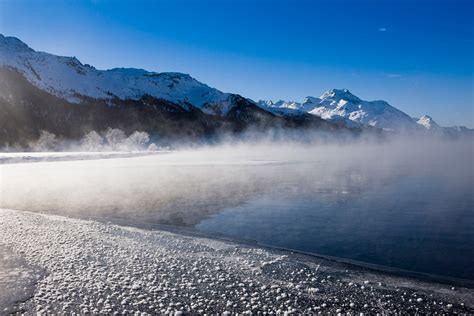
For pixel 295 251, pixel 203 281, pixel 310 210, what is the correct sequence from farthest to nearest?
pixel 310 210, pixel 295 251, pixel 203 281

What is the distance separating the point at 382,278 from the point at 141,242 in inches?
349

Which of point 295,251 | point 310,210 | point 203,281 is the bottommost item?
Result: point 203,281

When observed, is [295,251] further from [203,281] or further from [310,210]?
[310,210]

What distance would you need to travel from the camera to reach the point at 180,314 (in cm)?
828

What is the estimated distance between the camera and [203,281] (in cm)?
1021

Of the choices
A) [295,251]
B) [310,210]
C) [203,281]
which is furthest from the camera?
[310,210]

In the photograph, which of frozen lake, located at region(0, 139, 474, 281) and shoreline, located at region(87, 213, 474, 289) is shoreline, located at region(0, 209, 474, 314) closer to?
shoreline, located at region(87, 213, 474, 289)

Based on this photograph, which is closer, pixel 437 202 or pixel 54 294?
pixel 54 294

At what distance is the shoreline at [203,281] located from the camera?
873 cm

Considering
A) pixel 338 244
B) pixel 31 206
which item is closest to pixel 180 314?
pixel 338 244

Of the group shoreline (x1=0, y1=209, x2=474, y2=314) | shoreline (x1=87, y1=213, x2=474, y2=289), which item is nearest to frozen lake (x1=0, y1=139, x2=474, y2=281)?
shoreline (x1=87, y1=213, x2=474, y2=289)

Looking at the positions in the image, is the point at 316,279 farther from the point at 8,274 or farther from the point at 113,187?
the point at 113,187

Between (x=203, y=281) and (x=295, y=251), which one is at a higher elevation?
(x=295, y=251)

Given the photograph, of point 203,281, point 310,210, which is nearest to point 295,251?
point 203,281
